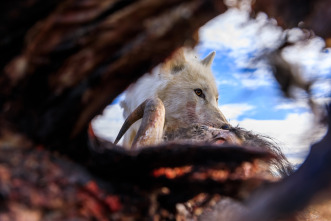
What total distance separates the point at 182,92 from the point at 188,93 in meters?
0.07

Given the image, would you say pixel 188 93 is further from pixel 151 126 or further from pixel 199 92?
pixel 151 126

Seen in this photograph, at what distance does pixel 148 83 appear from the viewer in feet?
12.5

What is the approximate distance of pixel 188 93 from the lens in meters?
3.53

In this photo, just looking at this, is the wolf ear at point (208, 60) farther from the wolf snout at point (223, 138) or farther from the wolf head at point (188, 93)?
the wolf snout at point (223, 138)

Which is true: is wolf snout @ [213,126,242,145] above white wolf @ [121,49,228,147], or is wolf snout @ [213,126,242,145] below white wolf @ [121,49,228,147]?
above

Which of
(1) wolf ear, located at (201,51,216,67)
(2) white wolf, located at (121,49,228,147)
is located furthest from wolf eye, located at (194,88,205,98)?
(1) wolf ear, located at (201,51,216,67)

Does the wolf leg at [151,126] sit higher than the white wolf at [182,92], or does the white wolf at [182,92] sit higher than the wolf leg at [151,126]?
the wolf leg at [151,126]

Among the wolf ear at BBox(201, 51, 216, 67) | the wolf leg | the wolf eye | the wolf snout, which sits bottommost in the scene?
the wolf eye

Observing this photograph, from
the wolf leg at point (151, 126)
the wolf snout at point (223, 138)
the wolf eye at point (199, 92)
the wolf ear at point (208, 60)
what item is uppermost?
the wolf leg at point (151, 126)

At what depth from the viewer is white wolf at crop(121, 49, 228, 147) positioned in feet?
10.7

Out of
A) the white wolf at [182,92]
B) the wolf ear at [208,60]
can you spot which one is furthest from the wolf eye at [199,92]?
the wolf ear at [208,60]

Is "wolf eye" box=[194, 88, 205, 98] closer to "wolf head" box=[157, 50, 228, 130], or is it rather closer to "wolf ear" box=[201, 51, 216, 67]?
"wolf head" box=[157, 50, 228, 130]

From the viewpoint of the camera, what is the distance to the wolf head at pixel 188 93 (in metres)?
3.22

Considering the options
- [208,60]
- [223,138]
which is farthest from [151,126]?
[208,60]
